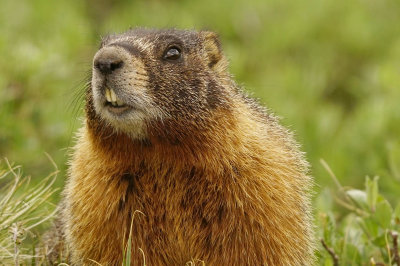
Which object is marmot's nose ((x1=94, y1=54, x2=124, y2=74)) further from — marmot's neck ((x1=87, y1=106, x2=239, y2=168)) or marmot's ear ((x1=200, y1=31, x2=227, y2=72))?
marmot's ear ((x1=200, y1=31, x2=227, y2=72))

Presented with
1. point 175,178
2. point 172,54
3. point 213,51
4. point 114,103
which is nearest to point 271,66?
point 213,51

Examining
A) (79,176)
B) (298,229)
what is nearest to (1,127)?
(79,176)

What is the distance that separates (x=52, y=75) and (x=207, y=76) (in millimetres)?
3606

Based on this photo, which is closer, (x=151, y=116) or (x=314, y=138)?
(x=151, y=116)

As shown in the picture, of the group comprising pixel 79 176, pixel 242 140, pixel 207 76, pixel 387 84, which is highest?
pixel 387 84

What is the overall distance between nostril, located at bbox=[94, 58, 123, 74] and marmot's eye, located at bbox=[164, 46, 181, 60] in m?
0.54

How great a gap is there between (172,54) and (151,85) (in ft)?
1.38

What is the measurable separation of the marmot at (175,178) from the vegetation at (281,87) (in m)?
0.57

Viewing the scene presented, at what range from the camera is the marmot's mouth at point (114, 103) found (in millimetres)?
5070

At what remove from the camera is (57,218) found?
21.0ft

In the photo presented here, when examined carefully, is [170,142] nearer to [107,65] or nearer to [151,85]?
[151,85]

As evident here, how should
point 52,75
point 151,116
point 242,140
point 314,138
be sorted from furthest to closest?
1. point 314,138
2. point 52,75
3. point 242,140
4. point 151,116

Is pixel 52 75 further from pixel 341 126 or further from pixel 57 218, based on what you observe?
pixel 341 126

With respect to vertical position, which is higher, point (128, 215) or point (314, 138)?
point (314, 138)
